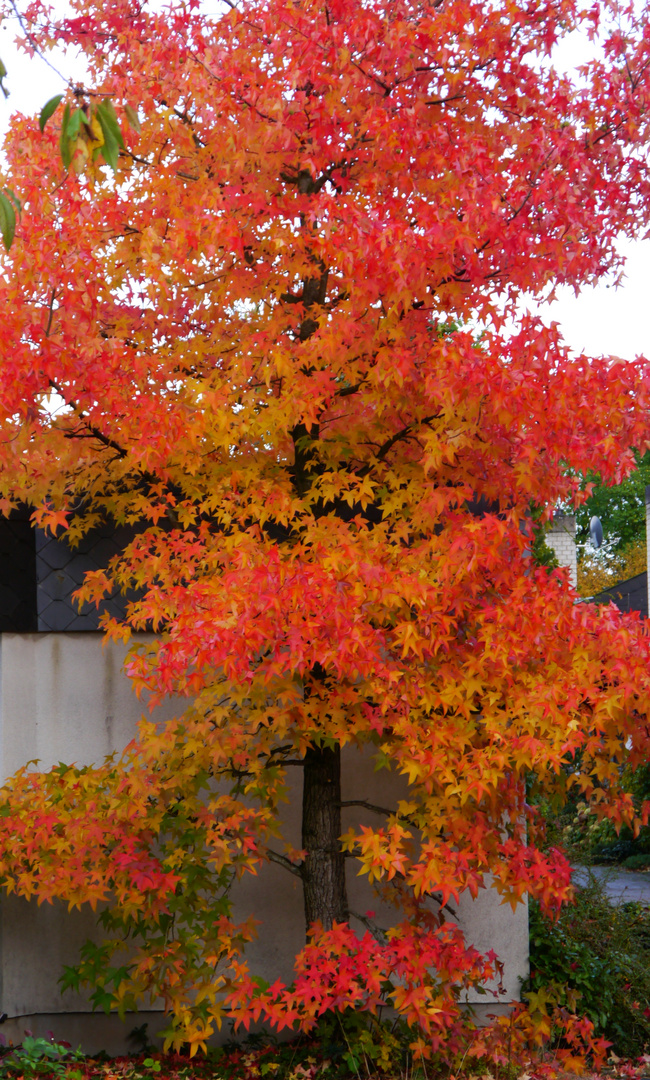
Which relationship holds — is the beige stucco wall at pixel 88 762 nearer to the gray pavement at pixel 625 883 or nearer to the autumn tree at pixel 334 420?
the autumn tree at pixel 334 420

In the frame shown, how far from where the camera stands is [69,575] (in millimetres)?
6668

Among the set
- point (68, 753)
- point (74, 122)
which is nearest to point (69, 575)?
point (68, 753)

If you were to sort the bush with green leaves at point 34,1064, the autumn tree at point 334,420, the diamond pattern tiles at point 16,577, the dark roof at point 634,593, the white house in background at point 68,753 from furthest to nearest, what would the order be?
the dark roof at point 634,593 < the diamond pattern tiles at point 16,577 < the white house in background at point 68,753 < the bush with green leaves at point 34,1064 < the autumn tree at point 334,420

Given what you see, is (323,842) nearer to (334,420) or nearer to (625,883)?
(334,420)

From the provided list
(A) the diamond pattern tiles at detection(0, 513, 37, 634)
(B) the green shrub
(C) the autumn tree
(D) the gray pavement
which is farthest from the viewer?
(D) the gray pavement

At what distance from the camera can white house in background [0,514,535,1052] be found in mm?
6605

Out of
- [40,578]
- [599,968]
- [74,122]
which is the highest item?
[74,122]

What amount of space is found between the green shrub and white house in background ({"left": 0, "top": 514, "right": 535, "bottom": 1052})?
0.29 m

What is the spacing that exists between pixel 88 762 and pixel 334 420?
3.29m

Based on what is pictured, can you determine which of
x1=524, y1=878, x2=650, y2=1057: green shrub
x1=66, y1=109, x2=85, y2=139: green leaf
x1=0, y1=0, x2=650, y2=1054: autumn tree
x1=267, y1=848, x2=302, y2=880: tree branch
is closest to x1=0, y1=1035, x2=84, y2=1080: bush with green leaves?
x1=0, y1=0, x2=650, y2=1054: autumn tree

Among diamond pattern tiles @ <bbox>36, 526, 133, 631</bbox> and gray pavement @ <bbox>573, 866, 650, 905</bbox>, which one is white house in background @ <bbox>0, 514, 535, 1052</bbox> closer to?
diamond pattern tiles @ <bbox>36, 526, 133, 631</bbox>

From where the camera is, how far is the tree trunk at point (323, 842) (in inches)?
237

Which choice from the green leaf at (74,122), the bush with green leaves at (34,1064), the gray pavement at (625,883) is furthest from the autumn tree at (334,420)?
the gray pavement at (625,883)

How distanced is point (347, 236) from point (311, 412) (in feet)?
3.11
